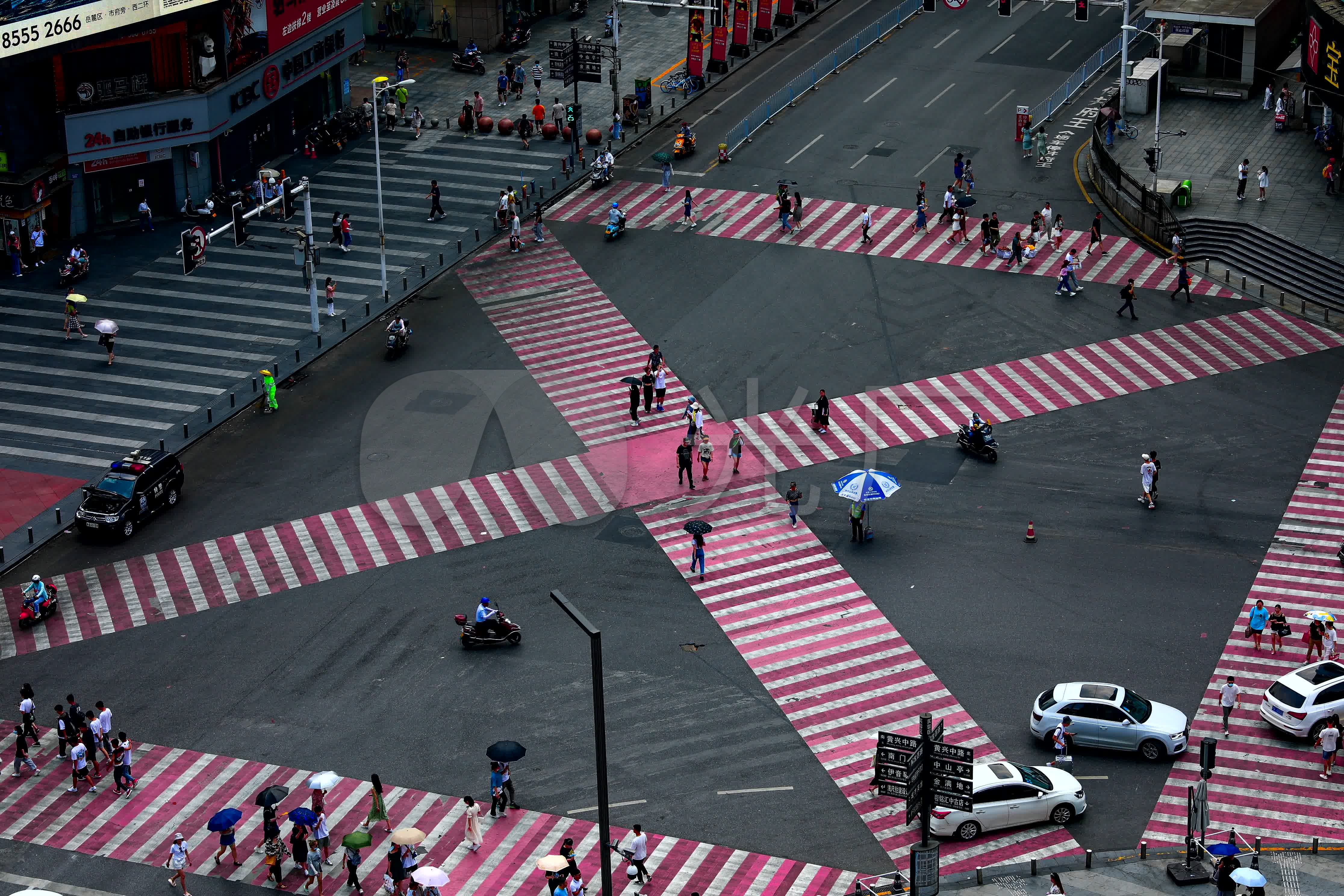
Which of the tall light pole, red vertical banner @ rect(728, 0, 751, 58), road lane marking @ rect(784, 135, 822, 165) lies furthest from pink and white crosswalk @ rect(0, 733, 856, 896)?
red vertical banner @ rect(728, 0, 751, 58)

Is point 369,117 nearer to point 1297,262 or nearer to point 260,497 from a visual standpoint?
point 260,497

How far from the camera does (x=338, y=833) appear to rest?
152 ft

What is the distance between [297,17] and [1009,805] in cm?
5645

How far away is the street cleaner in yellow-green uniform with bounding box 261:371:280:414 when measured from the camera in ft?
218

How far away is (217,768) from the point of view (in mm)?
48656

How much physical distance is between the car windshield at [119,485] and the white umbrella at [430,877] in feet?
71.2

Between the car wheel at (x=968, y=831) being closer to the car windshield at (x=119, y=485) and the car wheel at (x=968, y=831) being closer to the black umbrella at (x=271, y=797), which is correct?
the black umbrella at (x=271, y=797)

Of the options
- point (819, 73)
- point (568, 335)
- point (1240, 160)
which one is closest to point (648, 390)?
point (568, 335)

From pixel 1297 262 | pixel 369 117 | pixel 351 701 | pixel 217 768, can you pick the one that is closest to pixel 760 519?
pixel 351 701

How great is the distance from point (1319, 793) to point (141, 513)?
36.0 metres

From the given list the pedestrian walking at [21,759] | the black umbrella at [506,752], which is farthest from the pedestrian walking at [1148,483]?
the pedestrian walking at [21,759]

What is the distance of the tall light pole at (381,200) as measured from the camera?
72250 millimetres

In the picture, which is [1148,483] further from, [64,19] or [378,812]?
[64,19]

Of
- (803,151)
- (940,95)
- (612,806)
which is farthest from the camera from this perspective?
(940,95)
